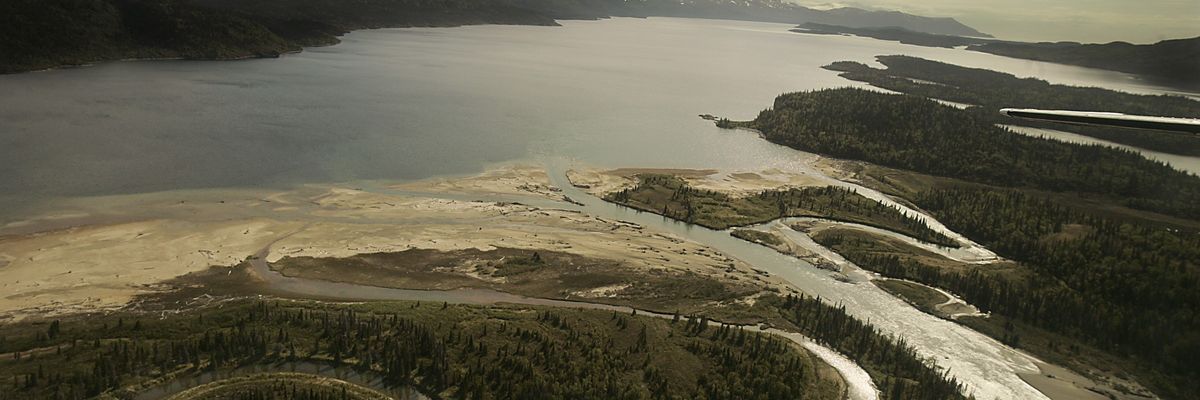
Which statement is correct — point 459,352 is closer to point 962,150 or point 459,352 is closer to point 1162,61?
point 962,150

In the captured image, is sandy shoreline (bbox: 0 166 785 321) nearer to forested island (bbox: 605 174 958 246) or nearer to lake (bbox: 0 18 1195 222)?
lake (bbox: 0 18 1195 222)

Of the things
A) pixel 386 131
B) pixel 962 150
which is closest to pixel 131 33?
pixel 386 131

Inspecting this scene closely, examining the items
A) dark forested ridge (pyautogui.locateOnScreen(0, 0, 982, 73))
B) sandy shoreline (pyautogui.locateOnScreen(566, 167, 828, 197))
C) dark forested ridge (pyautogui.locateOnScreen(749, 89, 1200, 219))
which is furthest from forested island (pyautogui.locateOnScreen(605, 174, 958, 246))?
dark forested ridge (pyautogui.locateOnScreen(0, 0, 982, 73))

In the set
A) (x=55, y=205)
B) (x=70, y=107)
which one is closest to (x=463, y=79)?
(x=70, y=107)

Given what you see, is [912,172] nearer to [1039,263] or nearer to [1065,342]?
[1039,263]

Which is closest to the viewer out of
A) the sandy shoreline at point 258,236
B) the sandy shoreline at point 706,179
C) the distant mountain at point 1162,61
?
the sandy shoreline at point 258,236

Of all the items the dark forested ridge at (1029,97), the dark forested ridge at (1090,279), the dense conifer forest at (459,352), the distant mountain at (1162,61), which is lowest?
the dense conifer forest at (459,352)

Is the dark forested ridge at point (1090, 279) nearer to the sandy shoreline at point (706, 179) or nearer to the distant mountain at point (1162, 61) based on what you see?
the sandy shoreline at point (706, 179)

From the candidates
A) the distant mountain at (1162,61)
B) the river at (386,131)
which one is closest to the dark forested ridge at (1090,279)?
the river at (386,131)
